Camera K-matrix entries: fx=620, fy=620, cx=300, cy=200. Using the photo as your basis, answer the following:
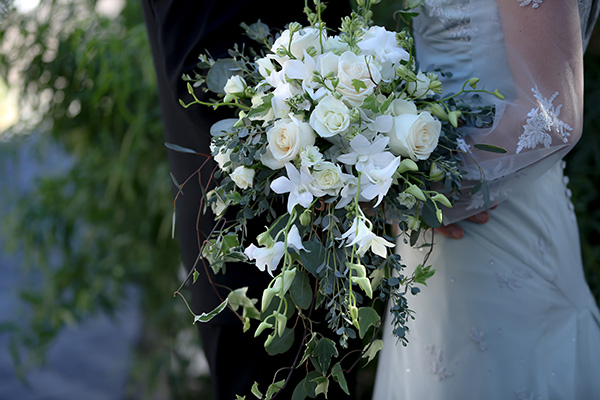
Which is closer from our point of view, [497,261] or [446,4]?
[446,4]

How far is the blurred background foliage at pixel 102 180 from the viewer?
2148 millimetres

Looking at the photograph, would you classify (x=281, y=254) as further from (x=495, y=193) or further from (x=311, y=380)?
(x=495, y=193)

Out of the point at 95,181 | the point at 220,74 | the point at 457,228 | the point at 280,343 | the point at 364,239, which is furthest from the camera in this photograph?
the point at 95,181

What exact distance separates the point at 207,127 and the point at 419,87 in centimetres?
46

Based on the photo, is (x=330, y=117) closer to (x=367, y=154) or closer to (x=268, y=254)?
(x=367, y=154)

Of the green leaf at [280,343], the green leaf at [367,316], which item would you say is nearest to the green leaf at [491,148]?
the green leaf at [367,316]

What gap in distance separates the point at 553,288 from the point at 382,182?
0.61 metres

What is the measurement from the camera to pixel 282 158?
961 mm

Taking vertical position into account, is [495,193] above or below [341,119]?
below

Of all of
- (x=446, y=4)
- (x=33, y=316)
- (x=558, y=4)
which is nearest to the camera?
(x=558, y=4)

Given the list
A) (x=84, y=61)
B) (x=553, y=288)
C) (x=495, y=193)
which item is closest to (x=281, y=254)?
(x=495, y=193)

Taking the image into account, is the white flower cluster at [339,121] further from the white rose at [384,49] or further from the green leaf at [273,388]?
the green leaf at [273,388]

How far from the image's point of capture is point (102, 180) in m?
2.47

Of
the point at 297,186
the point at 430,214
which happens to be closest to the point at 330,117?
the point at 297,186
